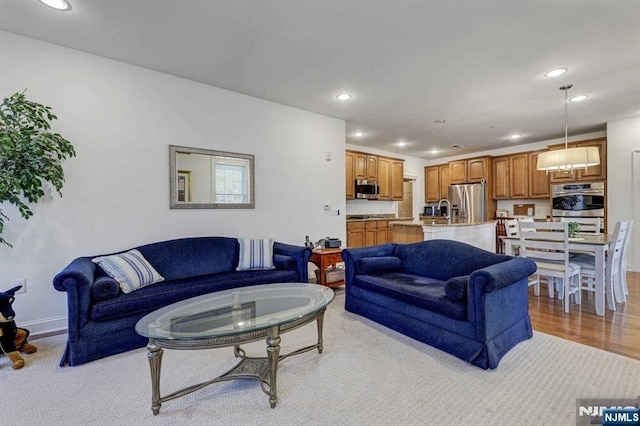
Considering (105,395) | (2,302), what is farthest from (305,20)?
(2,302)

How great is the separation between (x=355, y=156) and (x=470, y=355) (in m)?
4.62

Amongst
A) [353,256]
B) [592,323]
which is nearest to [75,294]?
[353,256]

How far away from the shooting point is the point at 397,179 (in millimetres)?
7109

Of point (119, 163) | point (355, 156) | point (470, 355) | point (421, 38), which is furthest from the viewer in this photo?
point (355, 156)

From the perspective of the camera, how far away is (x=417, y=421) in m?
1.57

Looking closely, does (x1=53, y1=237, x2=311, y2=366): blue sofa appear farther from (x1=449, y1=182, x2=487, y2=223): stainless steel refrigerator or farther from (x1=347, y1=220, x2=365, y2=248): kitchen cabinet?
(x1=449, y1=182, x2=487, y2=223): stainless steel refrigerator

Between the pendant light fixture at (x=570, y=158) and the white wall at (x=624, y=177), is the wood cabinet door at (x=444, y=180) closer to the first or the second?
the white wall at (x=624, y=177)

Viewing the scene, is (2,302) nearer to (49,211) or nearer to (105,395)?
(49,211)

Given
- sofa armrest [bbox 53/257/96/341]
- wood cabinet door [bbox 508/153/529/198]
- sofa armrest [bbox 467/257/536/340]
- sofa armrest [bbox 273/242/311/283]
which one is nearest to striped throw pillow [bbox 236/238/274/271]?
sofa armrest [bbox 273/242/311/283]

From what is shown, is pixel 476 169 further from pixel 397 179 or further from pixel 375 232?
pixel 375 232

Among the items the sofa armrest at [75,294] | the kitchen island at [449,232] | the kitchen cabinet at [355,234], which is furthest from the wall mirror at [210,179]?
the kitchen island at [449,232]

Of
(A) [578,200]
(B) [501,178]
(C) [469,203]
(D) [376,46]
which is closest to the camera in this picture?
(D) [376,46]

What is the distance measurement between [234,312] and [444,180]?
279 inches

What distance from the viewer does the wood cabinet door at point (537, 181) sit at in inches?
235
